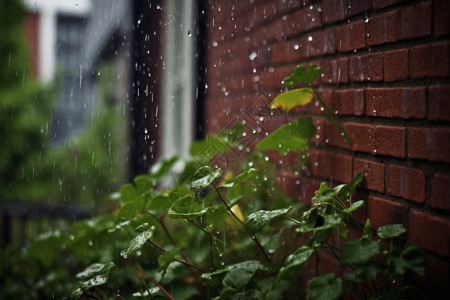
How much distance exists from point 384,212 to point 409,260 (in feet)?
0.95

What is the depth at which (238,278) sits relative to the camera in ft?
4.23

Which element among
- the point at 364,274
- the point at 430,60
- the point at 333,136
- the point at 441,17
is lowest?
the point at 364,274

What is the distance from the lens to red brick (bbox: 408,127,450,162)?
4.01 feet

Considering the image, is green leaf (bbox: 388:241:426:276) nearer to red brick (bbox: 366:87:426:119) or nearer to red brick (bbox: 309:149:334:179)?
red brick (bbox: 366:87:426:119)

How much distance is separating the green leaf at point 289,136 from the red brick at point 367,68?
23cm

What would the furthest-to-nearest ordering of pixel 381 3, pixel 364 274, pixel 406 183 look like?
pixel 381 3, pixel 406 183, pixel 364 274

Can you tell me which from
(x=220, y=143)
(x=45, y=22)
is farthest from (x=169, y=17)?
(x=45, y=22)

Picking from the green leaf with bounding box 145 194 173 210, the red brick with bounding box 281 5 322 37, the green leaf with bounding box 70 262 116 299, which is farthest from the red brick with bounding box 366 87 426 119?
the green leaf with bounding box 70 262 116 299

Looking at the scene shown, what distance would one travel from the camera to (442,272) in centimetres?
124

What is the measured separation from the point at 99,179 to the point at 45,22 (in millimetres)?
14807

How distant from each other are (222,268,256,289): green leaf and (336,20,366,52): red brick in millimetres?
826

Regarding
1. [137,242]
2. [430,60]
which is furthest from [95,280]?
[430,60]

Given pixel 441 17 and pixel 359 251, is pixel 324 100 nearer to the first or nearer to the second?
pixel 441 17

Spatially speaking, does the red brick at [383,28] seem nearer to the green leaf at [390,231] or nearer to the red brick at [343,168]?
the red brick at [343,168]
